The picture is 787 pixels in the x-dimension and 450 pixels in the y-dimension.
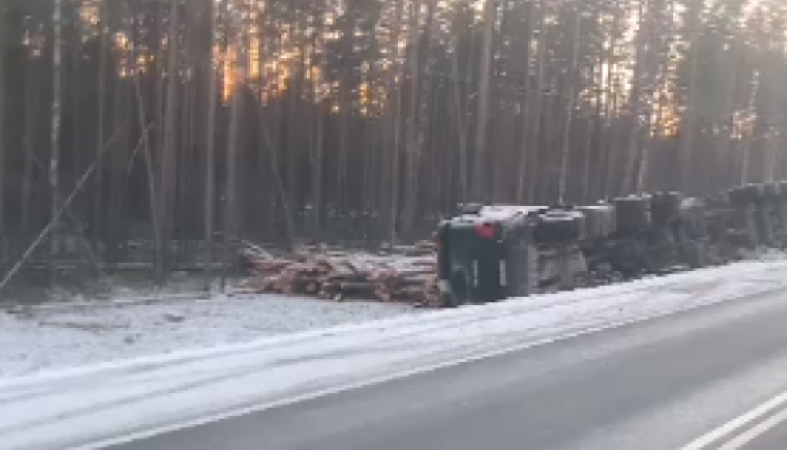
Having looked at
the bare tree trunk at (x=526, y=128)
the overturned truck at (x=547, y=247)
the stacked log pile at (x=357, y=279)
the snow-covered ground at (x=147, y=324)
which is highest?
the bare tree trunk at (x=526, y=128)

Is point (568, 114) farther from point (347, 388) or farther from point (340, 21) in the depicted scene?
point (347, 388)

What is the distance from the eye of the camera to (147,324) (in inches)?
697

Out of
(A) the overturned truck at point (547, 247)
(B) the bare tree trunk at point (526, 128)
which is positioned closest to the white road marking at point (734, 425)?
(A) the overturned truck at point (547, 247)

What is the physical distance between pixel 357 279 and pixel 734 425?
44.1 feet

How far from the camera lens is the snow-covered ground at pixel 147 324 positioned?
1425cm

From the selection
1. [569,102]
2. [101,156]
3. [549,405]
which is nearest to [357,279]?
[101,156]

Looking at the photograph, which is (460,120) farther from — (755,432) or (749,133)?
(749,133)

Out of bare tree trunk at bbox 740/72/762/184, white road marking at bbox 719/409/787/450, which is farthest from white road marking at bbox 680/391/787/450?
bare tree trunk at bbox 740/72/762/184

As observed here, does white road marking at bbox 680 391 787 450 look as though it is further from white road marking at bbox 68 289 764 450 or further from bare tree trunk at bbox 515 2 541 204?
bare tree trunk at bbox 515 2 541 204

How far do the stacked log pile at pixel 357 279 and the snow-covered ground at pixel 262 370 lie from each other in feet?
14.8

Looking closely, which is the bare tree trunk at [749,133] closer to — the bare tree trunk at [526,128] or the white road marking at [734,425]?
the bare tree trunk at [526,128]

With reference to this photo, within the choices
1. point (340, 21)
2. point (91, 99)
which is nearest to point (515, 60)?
point (340, 21)

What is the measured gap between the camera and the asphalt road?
7.88m

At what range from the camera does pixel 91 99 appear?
31.0 meters
